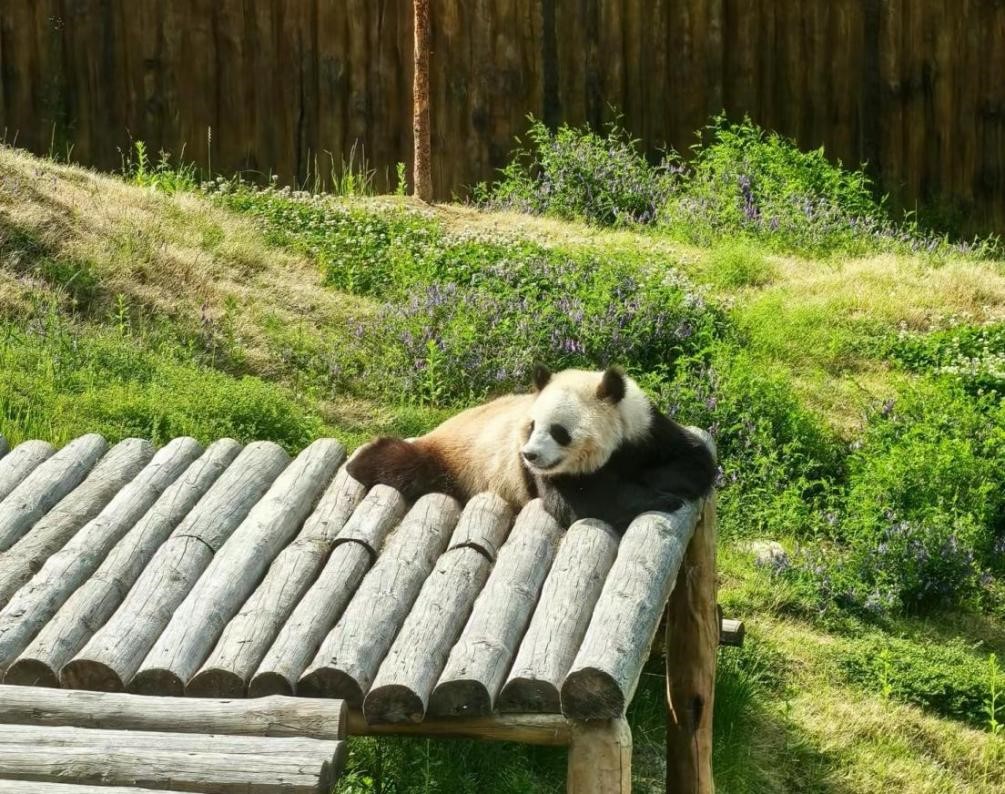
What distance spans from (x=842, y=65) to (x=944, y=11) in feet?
2.87

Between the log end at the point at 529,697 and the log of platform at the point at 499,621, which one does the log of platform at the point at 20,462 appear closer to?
the log of platform at the point at 499,621

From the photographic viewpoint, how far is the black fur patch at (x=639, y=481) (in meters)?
5.69

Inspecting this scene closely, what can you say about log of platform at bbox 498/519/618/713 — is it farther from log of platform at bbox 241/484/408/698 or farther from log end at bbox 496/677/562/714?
log of platform at bbox 241/484/408/698

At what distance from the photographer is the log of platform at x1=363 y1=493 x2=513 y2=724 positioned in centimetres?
458

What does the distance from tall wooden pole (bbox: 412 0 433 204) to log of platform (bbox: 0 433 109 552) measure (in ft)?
19.0

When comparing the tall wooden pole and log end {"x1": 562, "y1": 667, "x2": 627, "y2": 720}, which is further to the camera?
the tall wooden pole

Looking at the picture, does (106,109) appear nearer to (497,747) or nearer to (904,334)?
(904,334)

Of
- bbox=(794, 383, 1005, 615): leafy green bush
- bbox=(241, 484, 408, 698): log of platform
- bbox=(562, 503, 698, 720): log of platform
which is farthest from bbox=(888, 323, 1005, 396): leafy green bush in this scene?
bbox=(241, 484, 408, 698): log of platform

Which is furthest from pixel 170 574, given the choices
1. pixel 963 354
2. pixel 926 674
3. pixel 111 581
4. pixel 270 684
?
pixel 963 354

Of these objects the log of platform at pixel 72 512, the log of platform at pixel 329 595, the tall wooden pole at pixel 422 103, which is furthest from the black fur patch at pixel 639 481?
the tall wooden pole at pixel 422 103

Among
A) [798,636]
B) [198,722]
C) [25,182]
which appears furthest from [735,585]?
[25,182]

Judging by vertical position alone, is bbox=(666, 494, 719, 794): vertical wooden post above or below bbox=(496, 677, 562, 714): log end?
below

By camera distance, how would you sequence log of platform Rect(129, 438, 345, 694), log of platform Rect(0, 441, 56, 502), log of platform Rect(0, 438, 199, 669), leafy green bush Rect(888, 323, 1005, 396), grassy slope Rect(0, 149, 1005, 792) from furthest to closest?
leafy green bush Rect(888, 323, 1005, 396), grassy slope Rect(0, 149, 1005, 792), log of platform Rect(0, 441, 56, 502), log of platform Rect(0, 438, 199, 669), log of platform Rect(129, 438, 345, 694)

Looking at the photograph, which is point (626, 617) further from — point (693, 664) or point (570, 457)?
point (693, 664)
